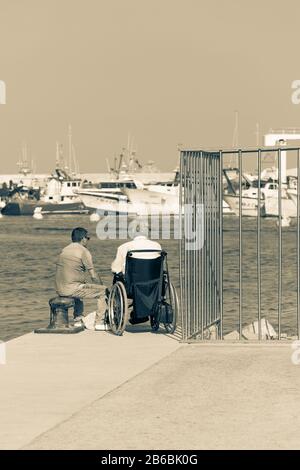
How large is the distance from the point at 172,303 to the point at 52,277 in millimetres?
34326

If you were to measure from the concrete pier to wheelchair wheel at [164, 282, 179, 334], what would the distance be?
0.86 feet

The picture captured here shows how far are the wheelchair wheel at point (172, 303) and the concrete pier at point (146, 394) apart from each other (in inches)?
10.3

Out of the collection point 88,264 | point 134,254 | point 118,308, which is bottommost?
point 118,308

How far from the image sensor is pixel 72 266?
15.9 metres

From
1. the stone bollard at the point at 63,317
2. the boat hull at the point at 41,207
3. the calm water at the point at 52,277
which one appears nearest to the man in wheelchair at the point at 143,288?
the stone bollard at the point at 63,317

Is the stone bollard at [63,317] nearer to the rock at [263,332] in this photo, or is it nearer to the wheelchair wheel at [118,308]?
the wheelchair wheel at [118,308]

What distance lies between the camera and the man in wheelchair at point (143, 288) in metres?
15.2

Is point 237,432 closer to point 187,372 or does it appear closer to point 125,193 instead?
point 187,372

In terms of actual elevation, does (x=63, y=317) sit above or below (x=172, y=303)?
below

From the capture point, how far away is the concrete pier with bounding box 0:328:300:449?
Answer: 9.20m

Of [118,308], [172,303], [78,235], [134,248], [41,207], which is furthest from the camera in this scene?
[41,207]

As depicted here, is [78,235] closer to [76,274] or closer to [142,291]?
[76,274]

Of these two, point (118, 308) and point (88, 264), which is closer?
point (118, 308)

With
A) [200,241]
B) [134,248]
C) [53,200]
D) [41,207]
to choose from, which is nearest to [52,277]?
[134,248]
